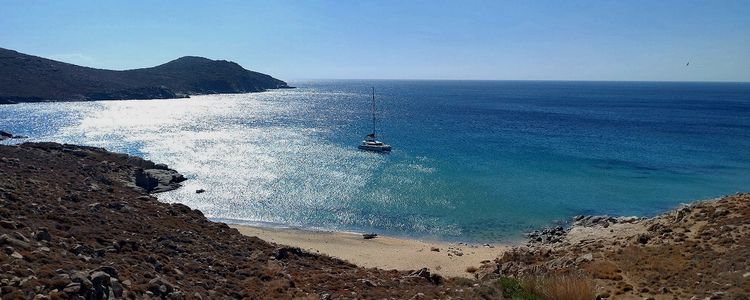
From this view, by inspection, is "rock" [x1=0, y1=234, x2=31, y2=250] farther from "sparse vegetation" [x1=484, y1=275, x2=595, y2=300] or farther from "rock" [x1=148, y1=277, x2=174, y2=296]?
"sparse vegetation" [x1=484, y1=275, x2=595, y2=300]

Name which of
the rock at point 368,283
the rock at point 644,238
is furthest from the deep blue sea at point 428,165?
the rock at point 368,283

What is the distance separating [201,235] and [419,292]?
34.7 feet

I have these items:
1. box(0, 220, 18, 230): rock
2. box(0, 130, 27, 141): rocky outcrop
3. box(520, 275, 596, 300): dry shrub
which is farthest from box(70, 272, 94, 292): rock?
box(0, 130, 27, 141): rocky outcrop

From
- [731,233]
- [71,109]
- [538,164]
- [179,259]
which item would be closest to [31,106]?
[71,109]

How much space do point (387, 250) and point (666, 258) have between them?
16798 mm

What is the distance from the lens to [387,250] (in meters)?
33.2

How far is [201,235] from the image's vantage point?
2278cm

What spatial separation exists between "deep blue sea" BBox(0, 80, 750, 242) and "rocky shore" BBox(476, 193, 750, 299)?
11.7 metres

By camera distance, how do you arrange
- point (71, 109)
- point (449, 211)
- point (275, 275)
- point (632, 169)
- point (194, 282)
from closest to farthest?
point (194, 282) < point (275, 275) < point (449, 211) < point (632, 169) < point (71, 109)

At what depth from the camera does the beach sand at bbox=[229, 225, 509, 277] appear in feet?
96.6

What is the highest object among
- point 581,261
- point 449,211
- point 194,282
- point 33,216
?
point 33,216

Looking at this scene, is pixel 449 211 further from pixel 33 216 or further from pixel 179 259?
pixel 33 216

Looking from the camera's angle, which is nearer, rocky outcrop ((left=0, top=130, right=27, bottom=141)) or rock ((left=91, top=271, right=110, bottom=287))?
rock ((left=91, top=271, right=110, bottom=287))

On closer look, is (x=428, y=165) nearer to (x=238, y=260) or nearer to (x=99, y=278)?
(x=238, y=260)
